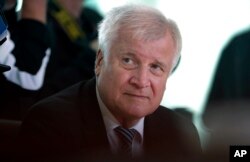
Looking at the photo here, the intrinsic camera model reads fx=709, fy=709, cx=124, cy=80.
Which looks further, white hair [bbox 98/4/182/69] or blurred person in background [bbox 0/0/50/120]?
blurred person in background [bbox 0/0/50/120]

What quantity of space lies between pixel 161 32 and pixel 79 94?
273 millimetres

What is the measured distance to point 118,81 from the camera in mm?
1745

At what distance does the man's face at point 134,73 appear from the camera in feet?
5.68

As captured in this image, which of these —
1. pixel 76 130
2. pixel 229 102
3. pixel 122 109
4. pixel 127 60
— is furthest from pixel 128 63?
pixel 229 102

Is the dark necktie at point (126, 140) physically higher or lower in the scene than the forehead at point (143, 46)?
lower

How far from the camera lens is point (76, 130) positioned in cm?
180

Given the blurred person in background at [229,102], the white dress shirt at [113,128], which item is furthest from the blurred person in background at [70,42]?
the blurred person in background at [229,102]

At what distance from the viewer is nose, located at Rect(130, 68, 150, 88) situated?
1.73 m

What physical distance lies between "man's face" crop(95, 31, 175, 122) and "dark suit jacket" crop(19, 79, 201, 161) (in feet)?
0.21

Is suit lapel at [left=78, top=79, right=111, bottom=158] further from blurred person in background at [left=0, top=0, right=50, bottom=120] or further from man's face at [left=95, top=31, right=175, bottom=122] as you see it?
blurred person in background at [left=0, top=0, right=50, bottom=120]

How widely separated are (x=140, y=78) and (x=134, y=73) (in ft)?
0.06

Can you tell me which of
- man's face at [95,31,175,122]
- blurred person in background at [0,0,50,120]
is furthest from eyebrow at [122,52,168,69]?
blurred person in background at [0,0,50,120]

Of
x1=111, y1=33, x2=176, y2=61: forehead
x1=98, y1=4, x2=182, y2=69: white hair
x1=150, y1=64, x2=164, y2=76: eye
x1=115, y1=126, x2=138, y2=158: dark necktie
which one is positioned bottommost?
x1=115, y1=126, x2=138, y2=158: dark necktie

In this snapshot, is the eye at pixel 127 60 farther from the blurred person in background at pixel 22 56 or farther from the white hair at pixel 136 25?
the blurred person in background at pixel 22 56
